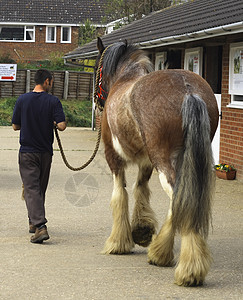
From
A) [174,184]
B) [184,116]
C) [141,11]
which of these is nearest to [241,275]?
[174,184]

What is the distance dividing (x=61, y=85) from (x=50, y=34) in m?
15.4

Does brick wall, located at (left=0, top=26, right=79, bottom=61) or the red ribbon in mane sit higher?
brick wall, located at (left=0, top=26, right=79, bottom=61)

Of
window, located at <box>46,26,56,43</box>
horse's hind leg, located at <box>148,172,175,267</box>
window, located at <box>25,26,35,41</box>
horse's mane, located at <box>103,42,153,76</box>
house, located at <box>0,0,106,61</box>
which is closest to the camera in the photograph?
horse's hind leg, located at <box>148,172,175,267</box>

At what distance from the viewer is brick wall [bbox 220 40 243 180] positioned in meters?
12.2

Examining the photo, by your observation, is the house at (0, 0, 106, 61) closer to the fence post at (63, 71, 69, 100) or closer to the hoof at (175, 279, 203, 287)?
the fence post at (63, 71, 69, 100)

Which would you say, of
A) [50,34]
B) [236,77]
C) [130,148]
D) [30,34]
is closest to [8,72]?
[30,34]

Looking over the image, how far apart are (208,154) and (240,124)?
694 cm

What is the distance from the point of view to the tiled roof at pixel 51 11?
49.6m

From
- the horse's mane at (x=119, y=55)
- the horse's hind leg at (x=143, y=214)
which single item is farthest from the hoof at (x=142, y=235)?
the horse's mane at (x=119, y=55)

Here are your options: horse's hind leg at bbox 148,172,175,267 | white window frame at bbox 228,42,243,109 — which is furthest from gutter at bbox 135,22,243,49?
horse's hind leg at bbox 148,172,175,267

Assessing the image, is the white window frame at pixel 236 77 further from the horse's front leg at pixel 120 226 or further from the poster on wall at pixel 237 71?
the horse's front leg at pixel 120 226

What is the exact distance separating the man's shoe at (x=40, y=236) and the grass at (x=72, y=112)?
23.5 m

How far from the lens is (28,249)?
22.0 feet

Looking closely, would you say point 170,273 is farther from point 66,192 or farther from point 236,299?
point 66,192
